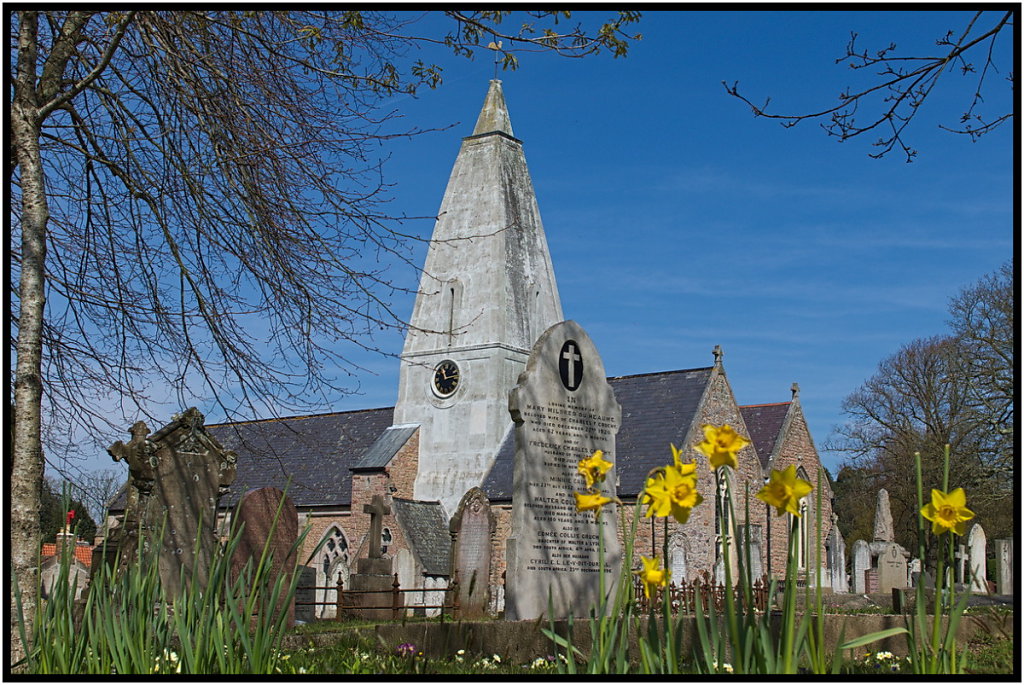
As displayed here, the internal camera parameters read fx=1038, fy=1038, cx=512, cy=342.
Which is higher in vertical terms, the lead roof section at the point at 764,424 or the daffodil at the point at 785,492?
the lead roof section at the point at 764,424

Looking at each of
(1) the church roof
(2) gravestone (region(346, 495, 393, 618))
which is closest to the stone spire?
(1) the church roof

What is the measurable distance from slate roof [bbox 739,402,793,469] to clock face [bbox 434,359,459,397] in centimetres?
993

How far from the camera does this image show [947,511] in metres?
3.52

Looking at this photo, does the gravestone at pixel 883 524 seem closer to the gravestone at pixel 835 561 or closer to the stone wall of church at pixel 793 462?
the stone wall of church at pixel 793 462

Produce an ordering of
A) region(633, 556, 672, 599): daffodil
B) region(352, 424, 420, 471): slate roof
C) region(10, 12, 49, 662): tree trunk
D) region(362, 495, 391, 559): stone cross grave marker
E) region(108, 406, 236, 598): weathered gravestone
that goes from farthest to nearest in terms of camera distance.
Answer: region(352, 424, 420, 471): slate roof
region(362, 495, 391, 559): stone cross grave marker
region(108, 406, 236, 598): weathered gravestone
region(10, 12, 49, 662): tree trunk
region(633, 556, 672, 599): daffodil

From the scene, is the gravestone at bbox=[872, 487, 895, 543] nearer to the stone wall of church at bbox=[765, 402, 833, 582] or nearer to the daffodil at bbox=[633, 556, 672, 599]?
the stone wall of church at bbox=[765, 402, 833, 582]

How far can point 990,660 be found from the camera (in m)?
6.76

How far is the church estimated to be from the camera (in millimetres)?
31672

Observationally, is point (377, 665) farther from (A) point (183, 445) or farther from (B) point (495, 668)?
(A) point (183, 445)

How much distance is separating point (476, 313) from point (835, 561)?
45.9ft

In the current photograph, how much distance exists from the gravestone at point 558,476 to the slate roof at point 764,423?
2281cm

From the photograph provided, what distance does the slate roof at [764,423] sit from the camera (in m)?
34.1

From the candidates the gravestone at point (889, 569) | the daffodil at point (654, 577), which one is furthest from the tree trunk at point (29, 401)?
the gravestone at point (889, 569)

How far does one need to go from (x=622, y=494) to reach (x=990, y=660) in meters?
22.5
